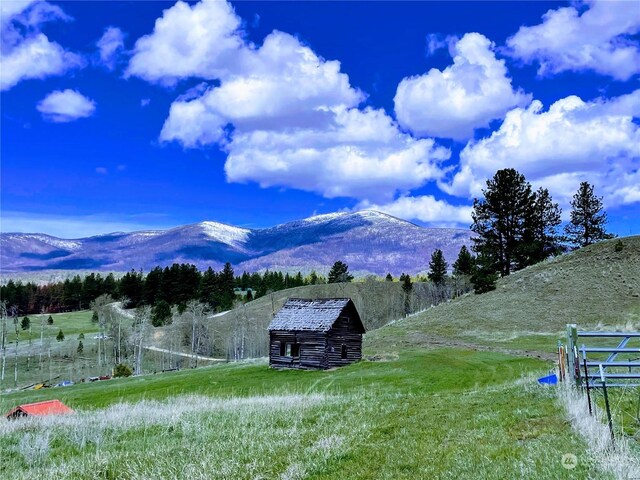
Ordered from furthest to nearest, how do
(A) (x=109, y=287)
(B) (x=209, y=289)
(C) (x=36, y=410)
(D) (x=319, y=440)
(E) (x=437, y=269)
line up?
(A) (x=109, y=287)
(B) (x=209, y=289)
(E) (x=437, y=269)
(C) (x=36, y=410)
(D) (x=319, y=440)

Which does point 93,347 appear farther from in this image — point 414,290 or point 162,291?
point 414,290

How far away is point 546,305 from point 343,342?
35.6 meters

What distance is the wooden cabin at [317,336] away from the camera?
53.4 metres

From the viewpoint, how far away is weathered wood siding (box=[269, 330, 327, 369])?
174 feet

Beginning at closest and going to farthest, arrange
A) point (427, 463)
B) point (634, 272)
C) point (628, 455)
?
point (628, 455) → point (427, 463) → point (634, 272)

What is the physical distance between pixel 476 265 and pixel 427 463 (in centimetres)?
8319

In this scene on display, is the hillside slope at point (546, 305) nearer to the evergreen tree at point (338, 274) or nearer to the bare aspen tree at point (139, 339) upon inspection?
the bare aspen tree at point (139, 339)

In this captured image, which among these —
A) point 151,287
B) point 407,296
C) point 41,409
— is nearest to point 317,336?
point 41,409

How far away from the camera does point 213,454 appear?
36.1 feet

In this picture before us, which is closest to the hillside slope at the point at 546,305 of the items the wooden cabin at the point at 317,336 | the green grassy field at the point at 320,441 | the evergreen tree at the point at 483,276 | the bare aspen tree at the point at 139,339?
the evergreen tree at the point at 483,276

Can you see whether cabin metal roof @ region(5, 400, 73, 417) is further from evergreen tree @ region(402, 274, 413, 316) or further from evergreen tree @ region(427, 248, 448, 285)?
evergreen tree @ region(402, 274, 413, 316)

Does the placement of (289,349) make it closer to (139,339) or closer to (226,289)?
(139,339)

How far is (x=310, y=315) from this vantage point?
56.9 m

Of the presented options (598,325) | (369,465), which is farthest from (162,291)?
(369,465)
